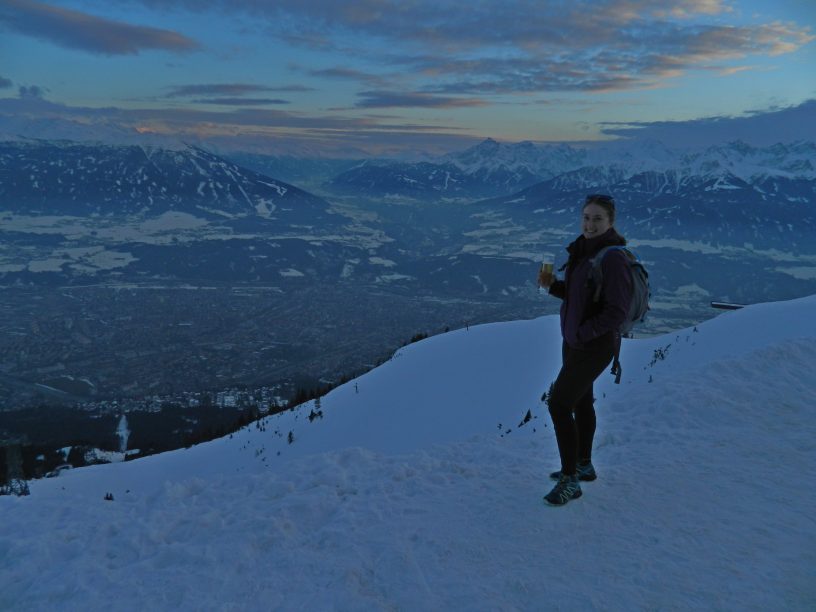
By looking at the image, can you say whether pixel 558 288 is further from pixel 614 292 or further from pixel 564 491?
pixel 564 491

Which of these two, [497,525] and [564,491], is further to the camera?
[564,491]

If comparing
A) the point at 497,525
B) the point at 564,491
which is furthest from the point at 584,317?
the point at 497,525

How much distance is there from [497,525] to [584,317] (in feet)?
6.66

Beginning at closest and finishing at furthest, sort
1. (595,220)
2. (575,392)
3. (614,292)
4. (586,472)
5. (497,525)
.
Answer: (614,292) < (595,220) < (497,525) < (575,392) < (586,472)

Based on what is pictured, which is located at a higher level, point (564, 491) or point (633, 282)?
point (633, 282)

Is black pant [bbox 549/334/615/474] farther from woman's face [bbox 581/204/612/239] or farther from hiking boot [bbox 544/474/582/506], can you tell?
woman's face [bbox 581/204/612/239]

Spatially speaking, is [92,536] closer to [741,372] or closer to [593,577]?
[593,577]

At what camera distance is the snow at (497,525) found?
3906 mm

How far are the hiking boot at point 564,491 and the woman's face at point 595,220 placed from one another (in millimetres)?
2351

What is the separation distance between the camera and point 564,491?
5125 millimetres

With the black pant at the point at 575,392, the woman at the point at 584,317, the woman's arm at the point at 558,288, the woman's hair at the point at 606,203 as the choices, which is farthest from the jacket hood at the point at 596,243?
the black pant at the point at 575,392

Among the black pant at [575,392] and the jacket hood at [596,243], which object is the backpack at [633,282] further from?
the black pant at [575,392]

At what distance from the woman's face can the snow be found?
2555 millimetres

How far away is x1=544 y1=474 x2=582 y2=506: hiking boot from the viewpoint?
5.08 m
